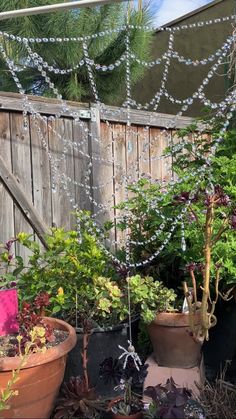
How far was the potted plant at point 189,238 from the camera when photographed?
2.11 metres

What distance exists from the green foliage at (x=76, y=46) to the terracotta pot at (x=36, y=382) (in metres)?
3.26

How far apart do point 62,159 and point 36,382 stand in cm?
190

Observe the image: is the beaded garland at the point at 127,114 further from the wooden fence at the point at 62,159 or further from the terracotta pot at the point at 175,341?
the terracotta pot at the point at 175,341

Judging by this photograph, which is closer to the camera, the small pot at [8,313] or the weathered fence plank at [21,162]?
the small pot at [8,313]

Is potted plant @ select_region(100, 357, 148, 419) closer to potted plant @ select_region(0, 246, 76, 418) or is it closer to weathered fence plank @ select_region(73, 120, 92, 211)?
potted plant @ select_region(0, 246, 76, 418)

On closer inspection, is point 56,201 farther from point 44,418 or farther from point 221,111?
point 44,418

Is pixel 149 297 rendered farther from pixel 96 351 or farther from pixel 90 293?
pixel 96 351

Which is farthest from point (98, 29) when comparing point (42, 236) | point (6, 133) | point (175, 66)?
point (175, 66)

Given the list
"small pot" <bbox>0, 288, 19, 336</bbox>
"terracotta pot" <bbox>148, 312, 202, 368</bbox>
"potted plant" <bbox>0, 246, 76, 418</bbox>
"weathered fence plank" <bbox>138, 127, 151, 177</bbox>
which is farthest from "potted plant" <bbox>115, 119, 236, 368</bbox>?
"weathered fence plank" <bbox>138, 127, 151, 177</bbox>

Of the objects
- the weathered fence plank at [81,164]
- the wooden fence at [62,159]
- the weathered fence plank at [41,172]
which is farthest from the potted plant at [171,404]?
the weathered fence plank at [81,164]

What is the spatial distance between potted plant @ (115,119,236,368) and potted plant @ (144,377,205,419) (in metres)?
0.33

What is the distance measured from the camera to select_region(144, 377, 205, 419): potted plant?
1.69 metres

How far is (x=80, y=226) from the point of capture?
9.32ft

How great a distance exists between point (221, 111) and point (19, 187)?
4.73 feet
